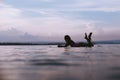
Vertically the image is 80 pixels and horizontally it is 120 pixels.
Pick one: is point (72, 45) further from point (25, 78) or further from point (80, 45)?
point (25, 78)

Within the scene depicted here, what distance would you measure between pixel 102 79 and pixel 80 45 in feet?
220

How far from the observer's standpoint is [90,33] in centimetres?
7581

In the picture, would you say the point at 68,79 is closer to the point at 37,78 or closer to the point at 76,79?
the point at 76,79

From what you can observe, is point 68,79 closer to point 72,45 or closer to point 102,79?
point 102,79

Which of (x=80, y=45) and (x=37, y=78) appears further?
(x=80, y=45)

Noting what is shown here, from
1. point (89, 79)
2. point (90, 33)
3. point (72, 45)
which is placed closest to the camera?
point (89, 79)

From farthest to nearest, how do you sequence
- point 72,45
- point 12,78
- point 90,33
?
point 72,45 < point 90,33 < point 12,78

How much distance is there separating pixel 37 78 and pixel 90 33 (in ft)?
205

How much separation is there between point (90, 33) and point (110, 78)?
6226 centimetres

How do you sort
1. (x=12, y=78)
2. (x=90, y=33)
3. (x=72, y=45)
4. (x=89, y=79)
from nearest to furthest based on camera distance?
(x=89, y=79), (x=12, y=78), (x=90, y=33), (x=72, y=45)

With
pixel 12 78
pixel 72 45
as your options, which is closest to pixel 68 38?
pixel 72 45

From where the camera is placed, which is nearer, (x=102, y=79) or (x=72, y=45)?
(x=102, y=79)

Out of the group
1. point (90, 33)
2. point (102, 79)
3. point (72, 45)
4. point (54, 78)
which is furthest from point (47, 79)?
point (72, 45)

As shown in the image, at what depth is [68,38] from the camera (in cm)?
7962
